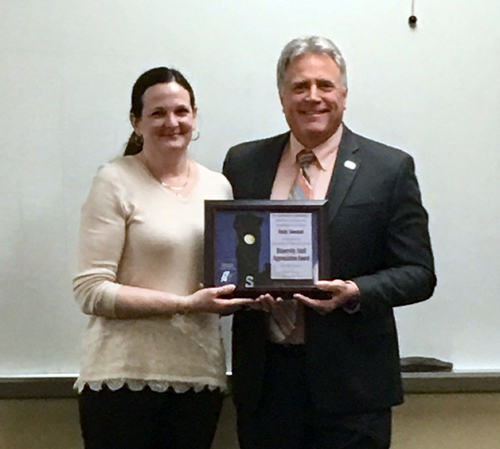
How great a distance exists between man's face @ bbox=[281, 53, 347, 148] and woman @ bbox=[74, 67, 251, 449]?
0.88ft

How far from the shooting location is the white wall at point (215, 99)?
1823 mm

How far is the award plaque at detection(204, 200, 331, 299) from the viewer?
1.43 m

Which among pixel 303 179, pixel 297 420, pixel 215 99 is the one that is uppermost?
pixel 215 99

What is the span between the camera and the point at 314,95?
1.50 m

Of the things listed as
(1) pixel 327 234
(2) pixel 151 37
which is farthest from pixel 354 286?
(2) pixel 151 37

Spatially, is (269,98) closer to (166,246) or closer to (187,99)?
(187,99)

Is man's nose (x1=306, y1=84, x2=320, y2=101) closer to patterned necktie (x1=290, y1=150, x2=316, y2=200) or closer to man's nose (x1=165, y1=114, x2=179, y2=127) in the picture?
patterned necktie (x1=290, y1=150, x2=316, y2=200)

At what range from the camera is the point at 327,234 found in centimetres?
143

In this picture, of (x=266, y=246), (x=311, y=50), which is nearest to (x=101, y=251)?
(x=266, y=246)

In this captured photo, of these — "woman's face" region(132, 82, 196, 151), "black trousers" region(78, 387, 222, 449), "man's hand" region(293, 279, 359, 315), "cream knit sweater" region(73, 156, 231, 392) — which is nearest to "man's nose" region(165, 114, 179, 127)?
"woman's face" region(132, 82, 196, 151)

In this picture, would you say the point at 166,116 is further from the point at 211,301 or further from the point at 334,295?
the point at 334,295

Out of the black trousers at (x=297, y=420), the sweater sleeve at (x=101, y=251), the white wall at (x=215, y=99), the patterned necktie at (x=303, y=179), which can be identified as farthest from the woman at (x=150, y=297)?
the white wall at (x=215, y=99)

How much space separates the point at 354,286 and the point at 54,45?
114cm

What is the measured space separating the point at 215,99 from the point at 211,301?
715 millimetres
